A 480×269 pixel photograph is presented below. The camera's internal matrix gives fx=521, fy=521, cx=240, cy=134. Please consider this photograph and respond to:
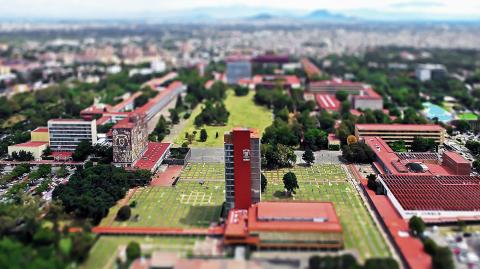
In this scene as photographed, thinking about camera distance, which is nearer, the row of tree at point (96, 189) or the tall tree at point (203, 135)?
the row of tree at point (96, 189)

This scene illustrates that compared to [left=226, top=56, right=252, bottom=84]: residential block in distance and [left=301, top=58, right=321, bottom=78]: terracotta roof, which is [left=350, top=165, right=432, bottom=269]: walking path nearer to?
[left=301, top=58, right=321, bottom=78]: terracotta roof

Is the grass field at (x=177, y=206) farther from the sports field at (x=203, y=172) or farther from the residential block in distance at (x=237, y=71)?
the residential block in distance at (x=237, y=71)

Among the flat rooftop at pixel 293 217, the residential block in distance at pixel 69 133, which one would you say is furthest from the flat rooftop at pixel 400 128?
the residential block in distance at pixel 69 133

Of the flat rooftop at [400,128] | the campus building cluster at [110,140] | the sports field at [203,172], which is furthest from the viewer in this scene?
the flat rooftop at [400,128]

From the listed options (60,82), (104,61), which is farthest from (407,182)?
(104,61)

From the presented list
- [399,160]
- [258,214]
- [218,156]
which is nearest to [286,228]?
[258,214]

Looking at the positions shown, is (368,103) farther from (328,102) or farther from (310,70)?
(310,70)

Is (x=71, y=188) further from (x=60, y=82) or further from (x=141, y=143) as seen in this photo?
(x=60, y=82)
